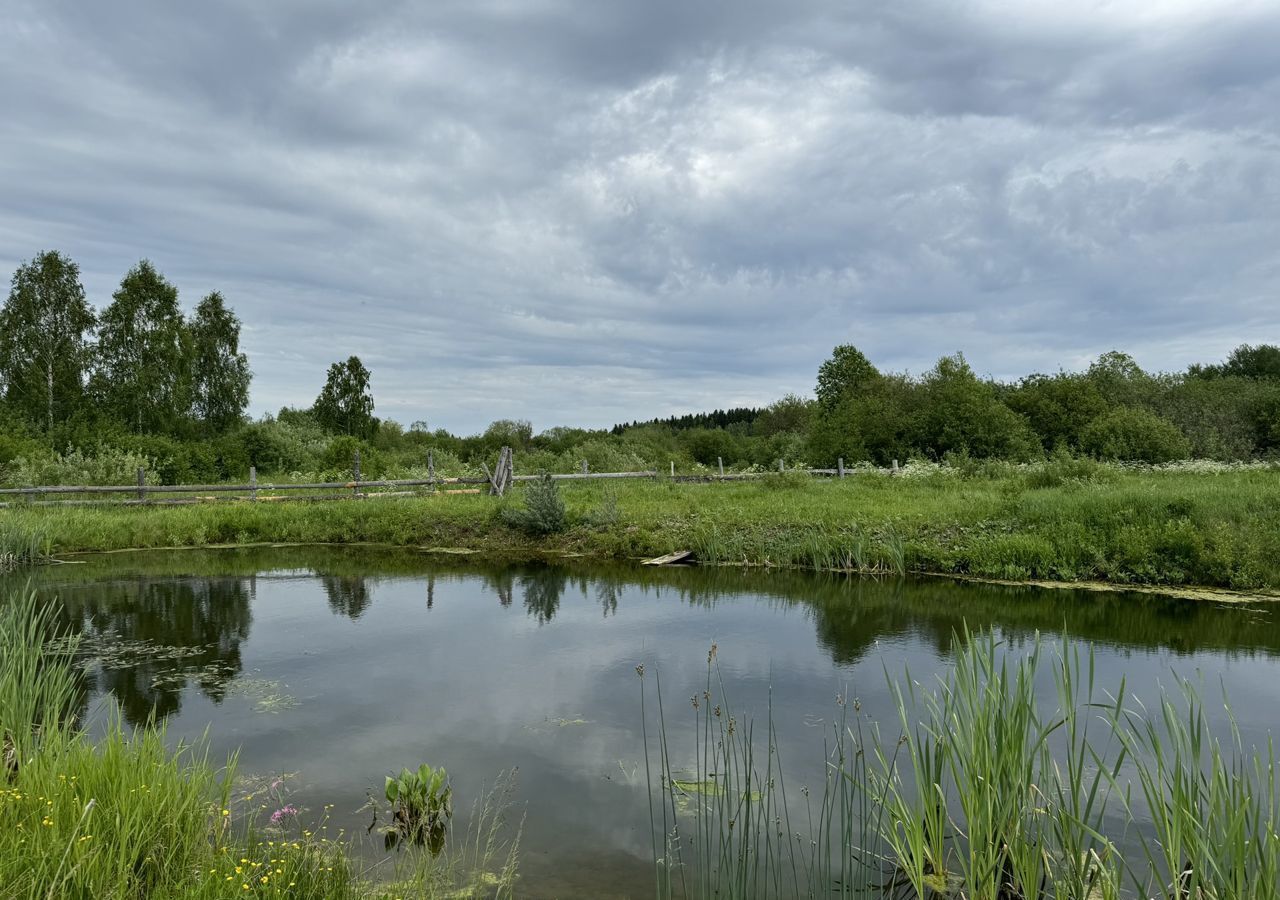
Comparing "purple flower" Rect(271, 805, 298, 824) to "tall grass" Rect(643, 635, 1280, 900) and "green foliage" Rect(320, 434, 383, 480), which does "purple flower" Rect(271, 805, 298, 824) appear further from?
"green foliage" Rect(320, 434, 383, 480)

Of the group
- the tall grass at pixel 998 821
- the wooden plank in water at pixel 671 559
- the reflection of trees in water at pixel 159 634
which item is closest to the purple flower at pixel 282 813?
the reflection of trees in water at pixel 159 634

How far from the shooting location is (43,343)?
3081 cm

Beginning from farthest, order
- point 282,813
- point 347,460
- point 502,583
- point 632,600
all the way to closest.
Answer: point 347,460
point 502,583
point 632,600
point 282,813

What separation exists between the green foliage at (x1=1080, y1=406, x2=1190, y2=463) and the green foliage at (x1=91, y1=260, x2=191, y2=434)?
124ft

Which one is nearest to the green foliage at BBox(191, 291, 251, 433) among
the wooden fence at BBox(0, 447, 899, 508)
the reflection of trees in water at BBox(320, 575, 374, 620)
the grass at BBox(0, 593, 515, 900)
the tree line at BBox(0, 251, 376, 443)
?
the tree line at BBox(0, 251, 376, 443)

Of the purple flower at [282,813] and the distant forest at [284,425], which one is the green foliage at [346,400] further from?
the purple flower at [282,813]

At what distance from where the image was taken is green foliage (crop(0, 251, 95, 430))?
30219 millimetres

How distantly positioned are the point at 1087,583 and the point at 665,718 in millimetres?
8782

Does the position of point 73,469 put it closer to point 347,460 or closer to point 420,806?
point 347,460

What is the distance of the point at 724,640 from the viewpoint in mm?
9227

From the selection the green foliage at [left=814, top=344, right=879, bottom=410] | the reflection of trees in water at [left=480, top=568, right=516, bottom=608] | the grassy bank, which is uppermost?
the green foliage at [left=814, top=344, right=879, bottom=410]

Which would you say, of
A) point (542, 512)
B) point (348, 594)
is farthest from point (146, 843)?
point (542, 512)

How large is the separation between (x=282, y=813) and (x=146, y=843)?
1278 millimetres

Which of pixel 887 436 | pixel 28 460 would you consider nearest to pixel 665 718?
pixel 28 460
